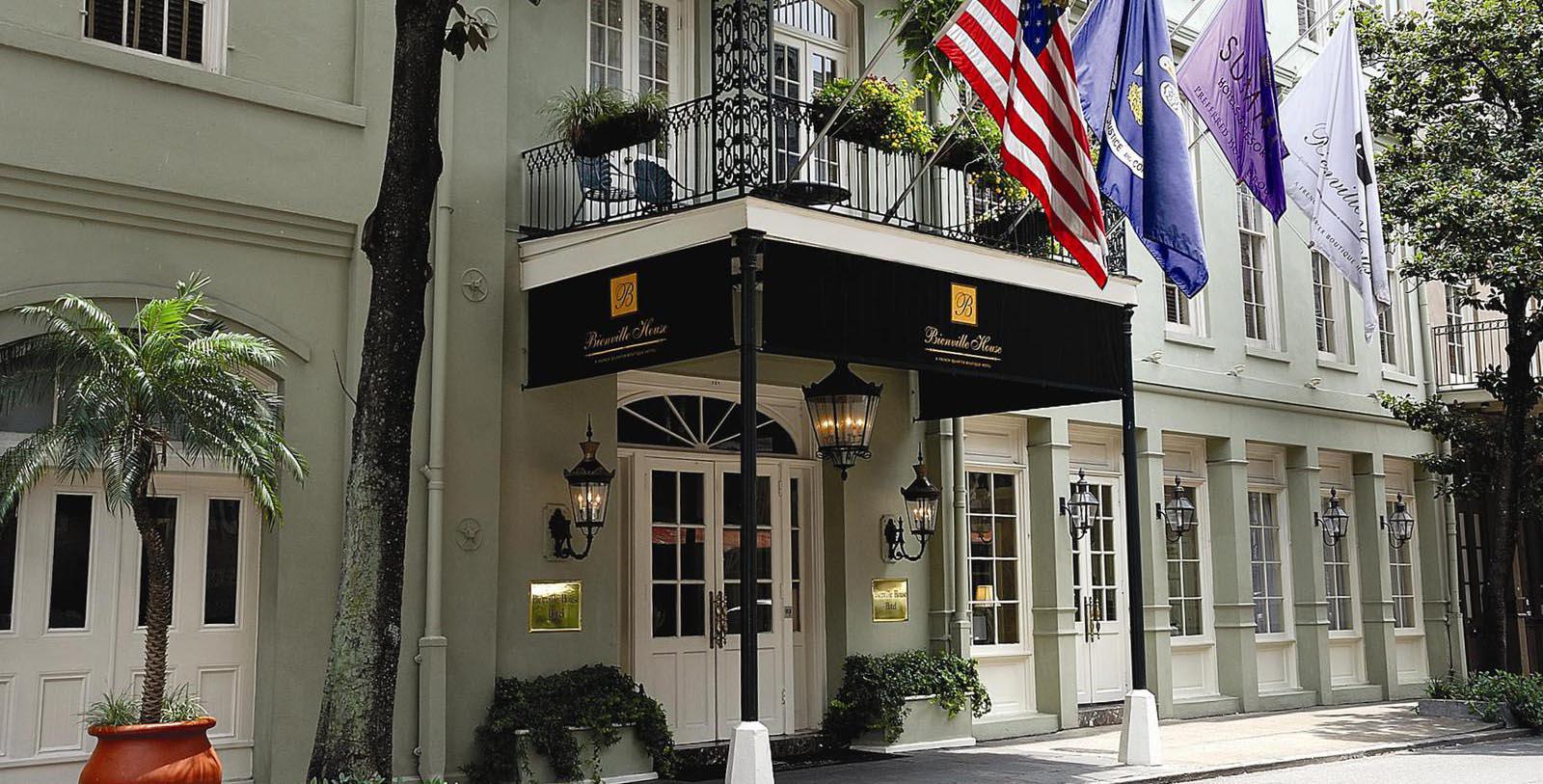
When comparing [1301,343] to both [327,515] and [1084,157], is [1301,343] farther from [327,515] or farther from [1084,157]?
[327,515]

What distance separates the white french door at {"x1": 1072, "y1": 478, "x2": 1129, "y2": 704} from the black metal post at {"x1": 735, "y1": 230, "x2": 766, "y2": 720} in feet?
22.9

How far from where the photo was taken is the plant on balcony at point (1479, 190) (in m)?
16.2

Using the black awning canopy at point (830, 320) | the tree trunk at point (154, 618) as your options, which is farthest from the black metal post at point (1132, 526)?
the tree trunk at point (154, 618)

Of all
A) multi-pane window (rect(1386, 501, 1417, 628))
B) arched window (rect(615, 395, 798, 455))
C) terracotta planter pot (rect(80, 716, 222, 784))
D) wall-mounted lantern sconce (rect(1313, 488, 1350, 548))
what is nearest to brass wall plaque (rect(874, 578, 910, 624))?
arched window (rect(615, 395, 798, 455))

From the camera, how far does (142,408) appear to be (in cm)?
778

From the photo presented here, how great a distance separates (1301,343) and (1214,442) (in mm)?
2282

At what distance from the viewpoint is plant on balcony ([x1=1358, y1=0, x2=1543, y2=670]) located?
1623cm

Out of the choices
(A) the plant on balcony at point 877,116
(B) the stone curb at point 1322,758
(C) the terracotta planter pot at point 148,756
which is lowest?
(B) the stone curb at point 1322,758

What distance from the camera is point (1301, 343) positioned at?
18891 millimetres

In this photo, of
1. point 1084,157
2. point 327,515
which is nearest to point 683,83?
point 1084,157

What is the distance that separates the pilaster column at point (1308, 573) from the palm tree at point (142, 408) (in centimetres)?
1389

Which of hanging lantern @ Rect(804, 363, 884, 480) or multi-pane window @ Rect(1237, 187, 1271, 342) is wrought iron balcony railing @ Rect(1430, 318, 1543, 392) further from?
hanging lantern @ Rect(804, 363, 884, 480)

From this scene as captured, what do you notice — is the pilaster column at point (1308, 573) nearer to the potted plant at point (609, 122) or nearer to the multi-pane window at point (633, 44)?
the multi-pane window at point (633, 44)

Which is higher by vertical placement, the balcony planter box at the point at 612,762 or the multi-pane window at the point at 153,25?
the multi-pane window at the point at 153,25
